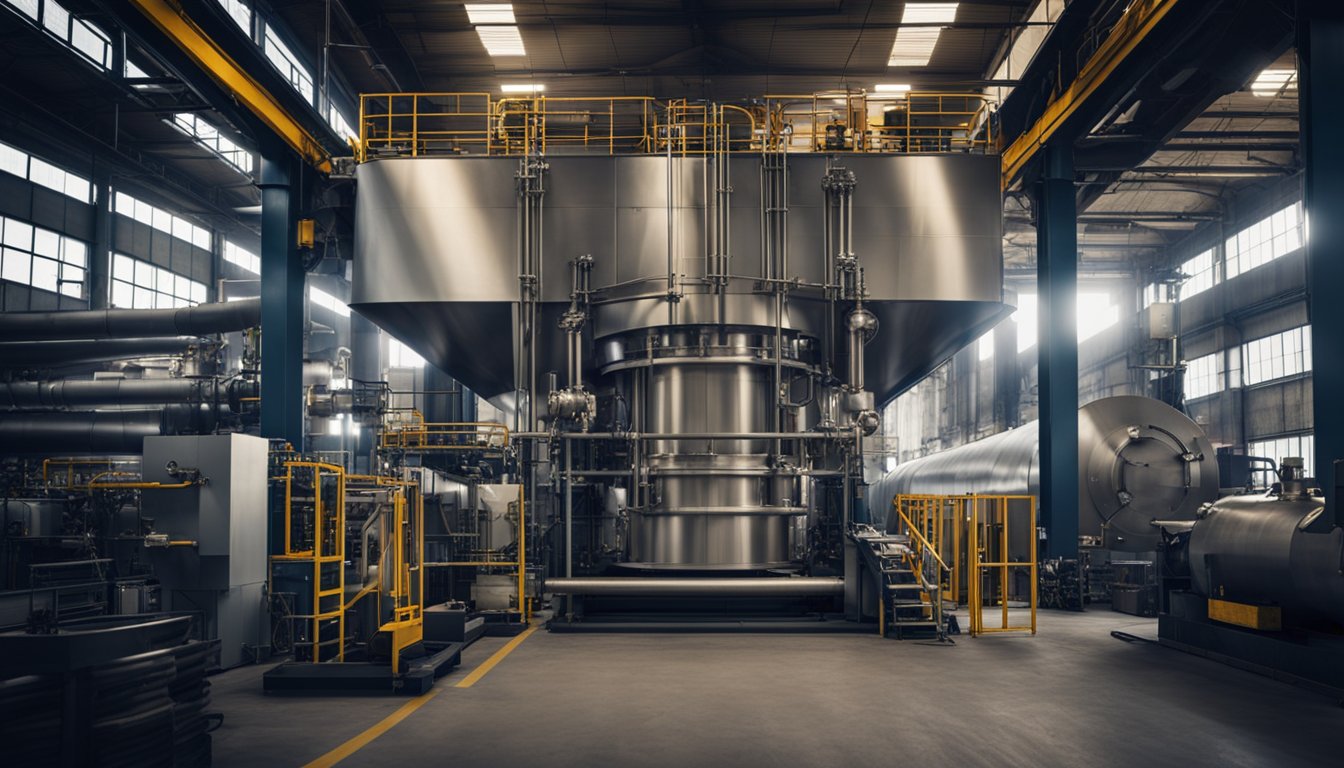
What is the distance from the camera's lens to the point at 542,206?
17547 mm

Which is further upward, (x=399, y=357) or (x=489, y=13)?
(x=489, y=13)

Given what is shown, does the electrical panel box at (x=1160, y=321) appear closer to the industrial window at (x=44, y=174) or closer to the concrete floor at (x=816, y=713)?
the concrete floor at (x=816, y=713)

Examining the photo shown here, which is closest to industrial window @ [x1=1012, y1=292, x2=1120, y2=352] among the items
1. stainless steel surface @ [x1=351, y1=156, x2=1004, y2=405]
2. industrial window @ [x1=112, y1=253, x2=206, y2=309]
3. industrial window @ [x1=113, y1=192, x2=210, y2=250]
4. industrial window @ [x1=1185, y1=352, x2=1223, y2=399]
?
industrial window @ [x1=1185, y1=352, x2=1223, y2=399]

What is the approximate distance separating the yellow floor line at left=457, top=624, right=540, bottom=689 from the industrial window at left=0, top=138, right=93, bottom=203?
773 inches

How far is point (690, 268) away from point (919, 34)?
29.7ft

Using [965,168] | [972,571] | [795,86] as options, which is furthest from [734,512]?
[795,86]

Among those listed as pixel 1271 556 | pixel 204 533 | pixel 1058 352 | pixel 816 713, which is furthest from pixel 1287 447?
pixel 204 533

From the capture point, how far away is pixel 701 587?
1537 cm

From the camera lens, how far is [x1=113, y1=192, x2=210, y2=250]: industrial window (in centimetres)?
3042

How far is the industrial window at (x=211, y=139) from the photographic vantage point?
2803 cm

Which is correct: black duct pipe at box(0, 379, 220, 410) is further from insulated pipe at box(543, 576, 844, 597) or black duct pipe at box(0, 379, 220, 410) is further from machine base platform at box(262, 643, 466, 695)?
machine base platform at box(262, 643, 466, 695)

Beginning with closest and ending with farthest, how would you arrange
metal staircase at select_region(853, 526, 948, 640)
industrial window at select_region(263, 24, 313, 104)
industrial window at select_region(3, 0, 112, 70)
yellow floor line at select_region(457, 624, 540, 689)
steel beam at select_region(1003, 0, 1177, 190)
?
yellow floor line at select_region(457, 624, 540, 689) → metal staircase at select_region(853, 526, 948, 640) → steel beam at select_region(1003, 0, 1177, 190) → industrial window at select_region(3, 0, 112, 70) → industrial window at select_region(263, 24, 313, 104)

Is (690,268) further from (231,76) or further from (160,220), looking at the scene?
(160,220)

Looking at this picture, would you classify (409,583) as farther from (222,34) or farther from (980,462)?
(980,462)
